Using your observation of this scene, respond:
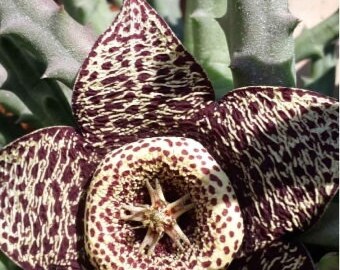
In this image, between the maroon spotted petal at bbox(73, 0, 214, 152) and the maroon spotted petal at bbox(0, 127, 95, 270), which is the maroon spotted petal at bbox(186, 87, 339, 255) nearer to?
the maroon spotted petal at bbox(73, 0, 214, 152)

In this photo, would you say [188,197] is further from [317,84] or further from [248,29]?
[317,84]

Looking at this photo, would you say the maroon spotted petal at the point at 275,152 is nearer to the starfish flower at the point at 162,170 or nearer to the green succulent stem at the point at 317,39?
the starfish flower at the point at 162,170

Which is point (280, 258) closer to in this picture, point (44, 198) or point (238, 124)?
point (238, 124)

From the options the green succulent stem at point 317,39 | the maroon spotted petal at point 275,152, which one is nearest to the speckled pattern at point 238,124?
the maroon spotted petal at point 275,152

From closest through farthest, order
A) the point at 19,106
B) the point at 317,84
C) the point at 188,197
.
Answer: the point at 188,197 < the point at 19,106 < the point at 317,84

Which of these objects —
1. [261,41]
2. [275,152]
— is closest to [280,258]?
[275,152]

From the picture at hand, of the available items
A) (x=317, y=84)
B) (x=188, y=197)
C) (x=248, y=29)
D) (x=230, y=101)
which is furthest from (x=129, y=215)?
(x=317, y=84)
